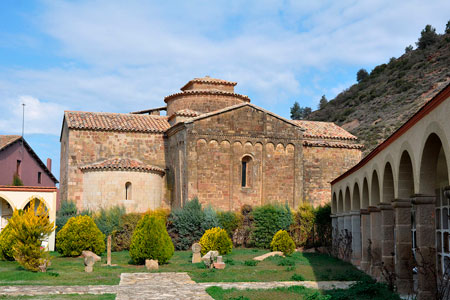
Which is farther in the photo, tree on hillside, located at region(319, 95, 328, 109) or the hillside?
tree on hillside, located at region(319, 95, 328, 109)

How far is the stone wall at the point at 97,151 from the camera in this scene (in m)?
31.4

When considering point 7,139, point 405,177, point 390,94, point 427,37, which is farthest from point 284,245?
point 427,37

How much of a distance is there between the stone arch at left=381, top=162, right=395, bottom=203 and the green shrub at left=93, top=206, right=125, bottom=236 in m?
→ 17.1

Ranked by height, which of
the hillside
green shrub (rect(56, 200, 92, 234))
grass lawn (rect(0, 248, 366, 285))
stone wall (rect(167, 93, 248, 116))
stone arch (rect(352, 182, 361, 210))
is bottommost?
grass lawn (rect(0, 248, 366, 285))

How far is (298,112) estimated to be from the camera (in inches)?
3447

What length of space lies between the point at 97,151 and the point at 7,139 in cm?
636

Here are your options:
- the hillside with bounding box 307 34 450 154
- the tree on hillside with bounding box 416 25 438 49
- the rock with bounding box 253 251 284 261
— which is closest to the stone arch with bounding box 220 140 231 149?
the rock with bounding box 253 251 284 261

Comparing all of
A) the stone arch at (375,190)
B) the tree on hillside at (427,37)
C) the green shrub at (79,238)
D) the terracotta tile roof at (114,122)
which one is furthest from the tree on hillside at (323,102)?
the stone arch at (375,190)

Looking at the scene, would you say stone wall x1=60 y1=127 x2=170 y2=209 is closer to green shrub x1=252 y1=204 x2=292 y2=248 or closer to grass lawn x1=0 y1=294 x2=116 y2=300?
green shrub x1=252 y1=204 x2=292 y2=248

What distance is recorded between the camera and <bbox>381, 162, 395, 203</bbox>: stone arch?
14586mm

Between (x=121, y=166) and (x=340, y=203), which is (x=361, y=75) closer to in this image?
(x=121, y=166)

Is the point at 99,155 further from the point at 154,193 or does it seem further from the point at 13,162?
the point at 13,162

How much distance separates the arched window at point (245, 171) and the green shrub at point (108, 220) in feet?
23.7

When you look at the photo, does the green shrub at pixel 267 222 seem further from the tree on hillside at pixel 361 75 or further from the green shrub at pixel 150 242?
the tree on hillside at pixel 361 75
